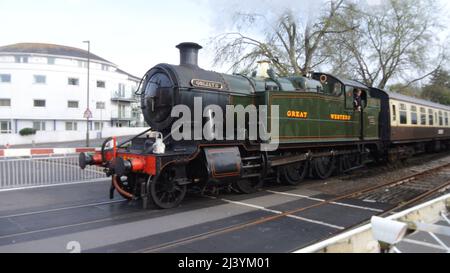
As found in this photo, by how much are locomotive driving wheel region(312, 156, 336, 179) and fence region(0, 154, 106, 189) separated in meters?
6.95

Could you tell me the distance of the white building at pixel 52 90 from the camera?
4003 centimetres

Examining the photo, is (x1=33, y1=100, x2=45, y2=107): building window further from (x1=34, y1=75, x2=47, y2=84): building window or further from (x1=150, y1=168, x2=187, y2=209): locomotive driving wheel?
(x1=150, y1=168, x2=187, y2=209): locomotive driving wheel

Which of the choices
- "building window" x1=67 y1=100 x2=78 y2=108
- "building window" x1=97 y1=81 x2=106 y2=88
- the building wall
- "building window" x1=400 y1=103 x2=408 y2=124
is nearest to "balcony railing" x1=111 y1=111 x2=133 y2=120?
the building wall

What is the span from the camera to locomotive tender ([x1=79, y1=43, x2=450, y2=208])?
747 cm

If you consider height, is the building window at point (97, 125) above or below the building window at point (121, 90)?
below

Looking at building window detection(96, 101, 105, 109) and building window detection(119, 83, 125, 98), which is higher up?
building window detection(119, 83, 125, 98)

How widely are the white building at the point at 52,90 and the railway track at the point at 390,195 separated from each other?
39.6 metres

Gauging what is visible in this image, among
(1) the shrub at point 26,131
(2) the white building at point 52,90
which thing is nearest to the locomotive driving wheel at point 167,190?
(1) the shrub at point 26,131

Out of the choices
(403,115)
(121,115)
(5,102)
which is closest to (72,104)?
(5,102)

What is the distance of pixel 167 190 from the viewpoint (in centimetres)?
749

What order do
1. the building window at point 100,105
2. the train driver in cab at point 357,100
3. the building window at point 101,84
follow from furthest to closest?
the building window at point 101,84 → the building window at point 100,105 → the train driver in cab at point 357,100

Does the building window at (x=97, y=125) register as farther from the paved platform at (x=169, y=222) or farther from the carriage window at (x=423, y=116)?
the paved platform at (x=169, y=222)

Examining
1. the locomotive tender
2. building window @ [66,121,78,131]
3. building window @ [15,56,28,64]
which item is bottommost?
the locomotive tender
